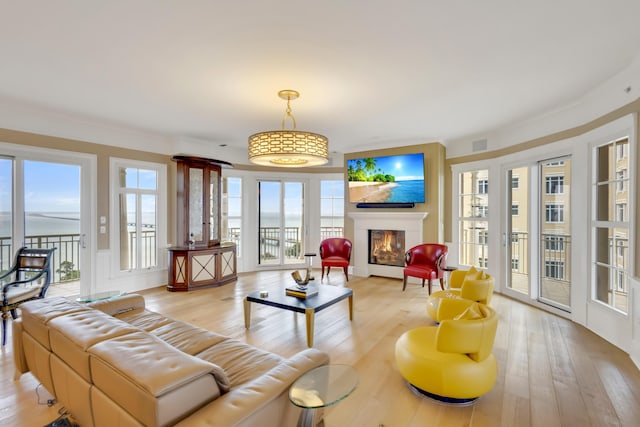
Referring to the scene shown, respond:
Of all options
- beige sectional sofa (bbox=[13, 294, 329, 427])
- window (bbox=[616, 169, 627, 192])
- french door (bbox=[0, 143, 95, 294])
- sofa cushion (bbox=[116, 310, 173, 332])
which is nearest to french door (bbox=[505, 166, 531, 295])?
window (bbox=[616, 169, 627, 192])

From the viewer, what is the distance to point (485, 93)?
3.58m

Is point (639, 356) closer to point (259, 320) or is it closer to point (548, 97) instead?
point (548, 97)

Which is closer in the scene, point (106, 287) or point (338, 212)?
point (106, 287)

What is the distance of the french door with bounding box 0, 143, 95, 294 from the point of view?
407cm

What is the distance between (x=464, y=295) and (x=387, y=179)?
298cm

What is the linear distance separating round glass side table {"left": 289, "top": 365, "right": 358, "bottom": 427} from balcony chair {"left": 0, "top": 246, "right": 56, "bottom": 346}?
340 cm

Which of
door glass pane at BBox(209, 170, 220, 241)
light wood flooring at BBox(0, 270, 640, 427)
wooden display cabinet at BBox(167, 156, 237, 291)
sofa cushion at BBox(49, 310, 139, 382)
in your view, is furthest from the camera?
door glass pane at BBox(209, 170, 220, 241)

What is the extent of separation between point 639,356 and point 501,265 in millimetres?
2425

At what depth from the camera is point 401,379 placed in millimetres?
2547

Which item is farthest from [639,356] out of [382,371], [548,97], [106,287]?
[106,287]

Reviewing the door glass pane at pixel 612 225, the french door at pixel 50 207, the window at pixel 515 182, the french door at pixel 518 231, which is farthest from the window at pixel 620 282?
the french door at pixel 50 207

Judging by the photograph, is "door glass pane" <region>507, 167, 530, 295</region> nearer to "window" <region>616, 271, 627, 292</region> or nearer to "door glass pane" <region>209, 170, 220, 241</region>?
"window" <region>616, 271, 627, 292</region>

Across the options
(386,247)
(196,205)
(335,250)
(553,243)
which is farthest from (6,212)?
(553,243)

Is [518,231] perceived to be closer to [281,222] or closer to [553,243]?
[553,243]
